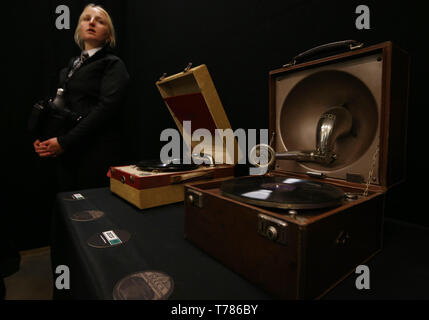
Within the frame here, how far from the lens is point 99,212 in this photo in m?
0.95

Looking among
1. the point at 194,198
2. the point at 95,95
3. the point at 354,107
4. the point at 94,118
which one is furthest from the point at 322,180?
the point at 95,95

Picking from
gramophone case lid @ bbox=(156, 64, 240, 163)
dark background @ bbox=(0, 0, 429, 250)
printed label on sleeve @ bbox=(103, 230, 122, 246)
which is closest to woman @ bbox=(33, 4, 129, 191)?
gramophone case lid @ bbox=(156, 64, 240, 163)

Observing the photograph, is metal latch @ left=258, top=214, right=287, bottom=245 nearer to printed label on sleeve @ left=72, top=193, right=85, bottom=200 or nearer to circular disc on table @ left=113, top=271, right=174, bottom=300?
circular disc on table @ left=113, top=271, right=174, bottom=300

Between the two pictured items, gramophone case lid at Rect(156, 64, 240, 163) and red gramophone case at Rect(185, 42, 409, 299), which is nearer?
red gramophone case at Rect(185, 42, 409, 299)

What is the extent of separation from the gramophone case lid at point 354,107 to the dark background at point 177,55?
0.21 meters

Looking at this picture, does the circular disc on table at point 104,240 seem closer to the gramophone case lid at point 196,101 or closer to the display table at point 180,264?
the display table at point 180,264

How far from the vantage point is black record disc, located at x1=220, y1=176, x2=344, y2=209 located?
0.52 m

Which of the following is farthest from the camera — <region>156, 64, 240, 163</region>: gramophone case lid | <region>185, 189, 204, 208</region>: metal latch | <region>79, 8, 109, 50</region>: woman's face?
<region>79, 8, 109, 50</region>: woman's face

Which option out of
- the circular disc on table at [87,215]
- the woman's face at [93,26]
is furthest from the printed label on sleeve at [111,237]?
the woman's face at [93,26]

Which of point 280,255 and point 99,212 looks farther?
point 99,212

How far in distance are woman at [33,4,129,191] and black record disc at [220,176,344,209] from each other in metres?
1.12

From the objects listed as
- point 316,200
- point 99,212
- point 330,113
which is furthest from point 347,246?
point 99,212

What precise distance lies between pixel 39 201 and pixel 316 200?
2427 millimetres
